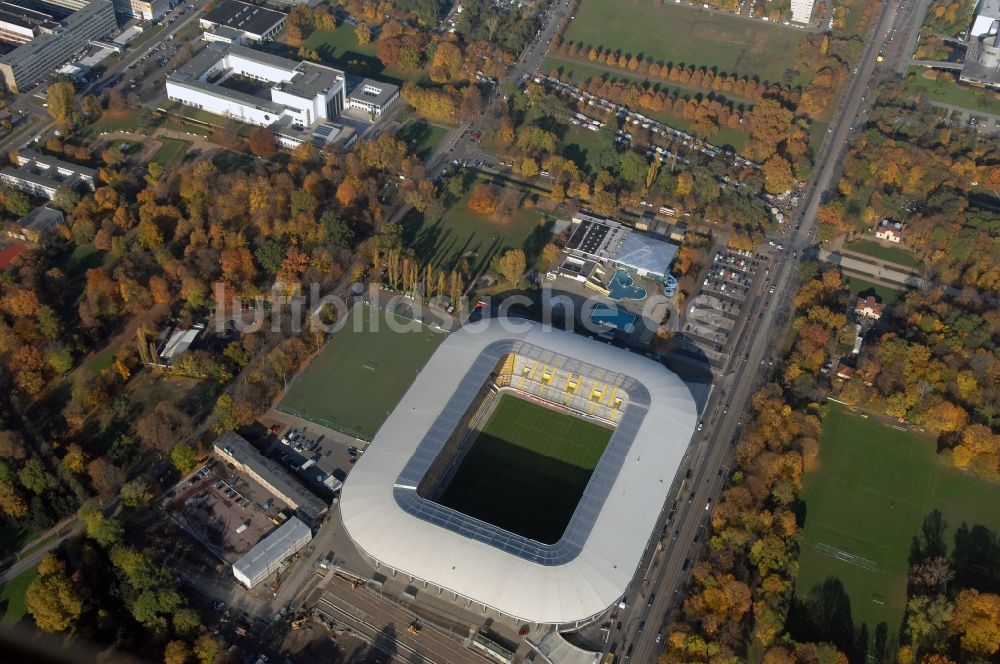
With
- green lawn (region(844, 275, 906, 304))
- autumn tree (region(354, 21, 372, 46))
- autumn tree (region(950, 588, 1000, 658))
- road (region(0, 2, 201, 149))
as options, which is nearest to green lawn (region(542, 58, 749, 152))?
green lawn (region(844, 275, 906, 304))

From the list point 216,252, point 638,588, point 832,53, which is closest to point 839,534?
point 638,588

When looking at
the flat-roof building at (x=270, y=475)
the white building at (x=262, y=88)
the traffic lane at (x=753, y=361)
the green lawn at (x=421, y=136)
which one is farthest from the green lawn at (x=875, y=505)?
the white building at (x=262, y=88)

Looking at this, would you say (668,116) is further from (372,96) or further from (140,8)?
(140,8)

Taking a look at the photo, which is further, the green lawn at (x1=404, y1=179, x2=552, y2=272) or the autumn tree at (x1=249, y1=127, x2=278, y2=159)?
the autumn tree at (x1=249, y1=127, x2=278, y2=159)

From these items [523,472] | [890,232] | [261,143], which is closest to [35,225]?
[261,143]

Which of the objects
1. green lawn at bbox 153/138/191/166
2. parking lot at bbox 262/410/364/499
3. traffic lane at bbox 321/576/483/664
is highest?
green lawn at bbox 153/138/191/166

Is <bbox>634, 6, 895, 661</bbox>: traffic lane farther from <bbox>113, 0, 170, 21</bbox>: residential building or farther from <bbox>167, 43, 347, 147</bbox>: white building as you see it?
<bbox>113, 0, 170, 21</bbox>: residential building

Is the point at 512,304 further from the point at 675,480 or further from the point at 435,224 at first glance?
the point at 675,480
